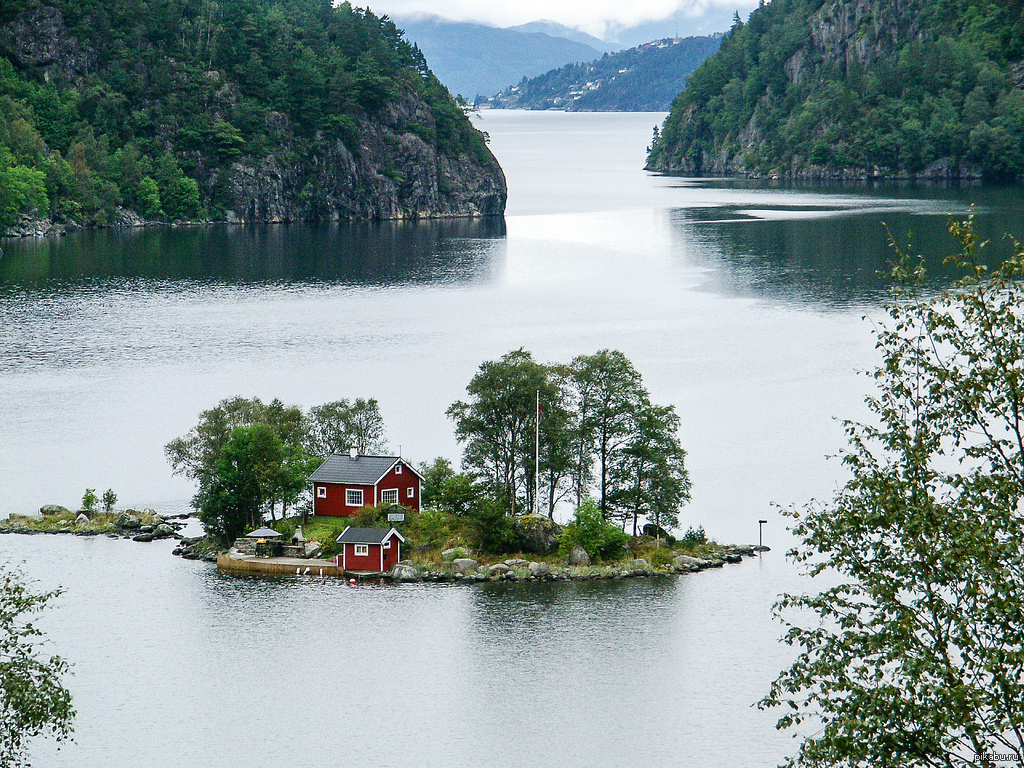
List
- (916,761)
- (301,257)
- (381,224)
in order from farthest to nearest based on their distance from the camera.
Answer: (381,224), (301,257), (916,761)

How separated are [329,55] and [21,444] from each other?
124 metres

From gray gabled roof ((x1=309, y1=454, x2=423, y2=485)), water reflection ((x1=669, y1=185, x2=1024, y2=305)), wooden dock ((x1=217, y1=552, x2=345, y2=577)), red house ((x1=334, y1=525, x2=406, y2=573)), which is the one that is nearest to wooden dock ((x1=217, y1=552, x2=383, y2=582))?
wooden dock ((x1=217, y1=552, x2=345, y2=577))

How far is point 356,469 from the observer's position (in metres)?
47.9

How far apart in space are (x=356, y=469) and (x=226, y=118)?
127m

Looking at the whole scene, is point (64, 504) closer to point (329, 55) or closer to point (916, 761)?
point (916, 761)

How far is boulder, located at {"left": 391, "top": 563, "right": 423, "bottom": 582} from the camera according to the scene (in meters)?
43.8

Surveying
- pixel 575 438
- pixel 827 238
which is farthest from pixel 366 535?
pixel 827 238

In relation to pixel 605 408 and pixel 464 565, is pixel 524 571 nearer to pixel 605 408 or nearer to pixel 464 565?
pixel 464 565

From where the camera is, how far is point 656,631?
39.0 meters

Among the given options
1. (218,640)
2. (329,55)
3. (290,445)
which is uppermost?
(329,55)

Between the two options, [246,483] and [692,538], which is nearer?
[246,483]

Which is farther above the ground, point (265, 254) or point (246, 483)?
point (265, 254)

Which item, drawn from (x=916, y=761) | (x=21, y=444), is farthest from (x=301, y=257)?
(x=916, y=761)

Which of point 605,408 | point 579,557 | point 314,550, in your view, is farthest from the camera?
point 605,408
